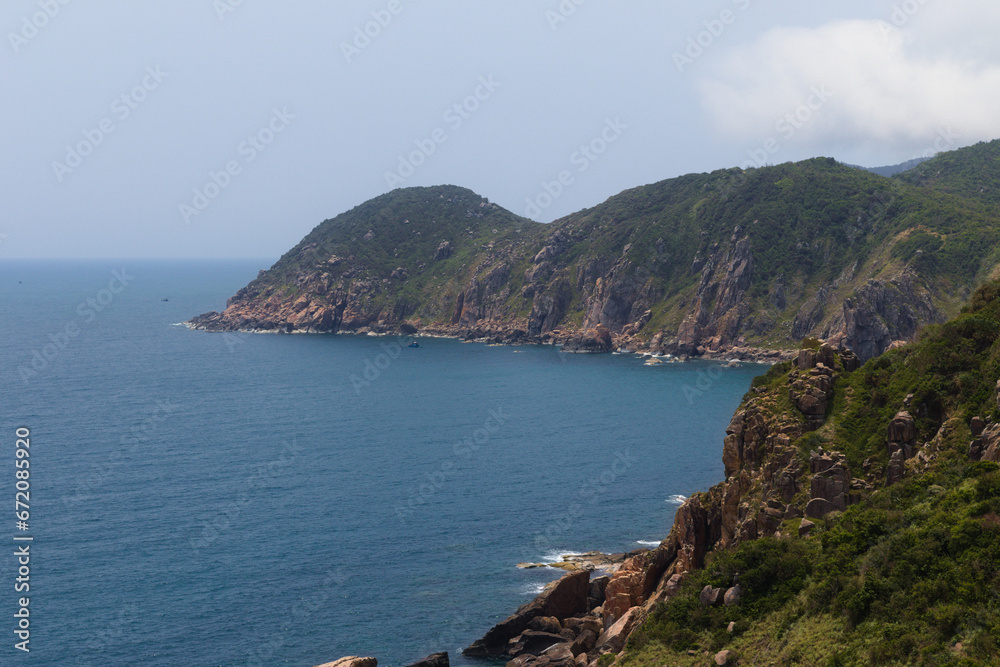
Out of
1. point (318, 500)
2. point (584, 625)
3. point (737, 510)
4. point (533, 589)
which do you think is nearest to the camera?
point (737, 510)

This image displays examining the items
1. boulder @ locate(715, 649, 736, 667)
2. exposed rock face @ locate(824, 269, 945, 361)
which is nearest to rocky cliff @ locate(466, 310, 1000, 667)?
boulder @ locate(715, 649, 736, 667)

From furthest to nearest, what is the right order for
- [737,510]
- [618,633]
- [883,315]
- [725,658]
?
[883,315] < [737,510] < [618,633] < [725,658]

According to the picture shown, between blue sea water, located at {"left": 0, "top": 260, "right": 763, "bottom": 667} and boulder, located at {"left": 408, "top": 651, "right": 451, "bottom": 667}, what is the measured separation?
2.41 meters

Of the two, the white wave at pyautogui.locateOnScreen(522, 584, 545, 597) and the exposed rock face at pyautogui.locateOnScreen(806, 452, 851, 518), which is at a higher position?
the exposed rock face at pyautogui.locateOnScreen(806, 452, 851, 518)

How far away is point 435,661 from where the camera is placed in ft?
179

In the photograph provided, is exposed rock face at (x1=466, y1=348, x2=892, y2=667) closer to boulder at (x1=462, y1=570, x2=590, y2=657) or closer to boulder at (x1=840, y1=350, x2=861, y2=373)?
boulder at (x1=462, y1=570, x2=590, y2=657)

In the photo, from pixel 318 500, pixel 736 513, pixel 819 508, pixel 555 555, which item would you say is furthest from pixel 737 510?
pixel 318 500

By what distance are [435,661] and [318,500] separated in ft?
127

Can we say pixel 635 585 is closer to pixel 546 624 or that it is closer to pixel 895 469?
pixel 546 624

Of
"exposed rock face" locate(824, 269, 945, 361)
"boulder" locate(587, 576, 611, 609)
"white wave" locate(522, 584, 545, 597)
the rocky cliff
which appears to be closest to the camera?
the rocky cliff

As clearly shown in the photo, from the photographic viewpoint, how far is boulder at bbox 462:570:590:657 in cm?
5788

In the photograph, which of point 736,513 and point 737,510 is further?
point 736,513

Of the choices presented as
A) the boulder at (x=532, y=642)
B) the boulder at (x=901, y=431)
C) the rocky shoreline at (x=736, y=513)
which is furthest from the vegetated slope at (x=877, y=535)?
the boulder at (x=532, y=642)

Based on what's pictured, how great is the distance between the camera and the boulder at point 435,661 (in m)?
54.2
